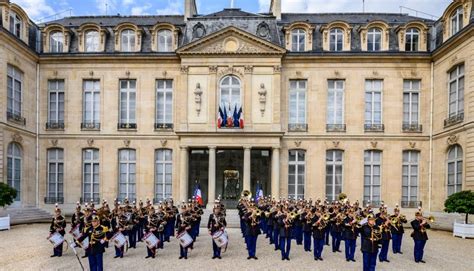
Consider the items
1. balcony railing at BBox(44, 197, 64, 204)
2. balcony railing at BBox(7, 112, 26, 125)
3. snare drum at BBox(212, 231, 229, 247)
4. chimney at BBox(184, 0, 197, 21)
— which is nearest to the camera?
snare drum at BBox(212, 231, 229, 247)

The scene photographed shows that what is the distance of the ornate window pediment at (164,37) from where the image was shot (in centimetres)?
2595

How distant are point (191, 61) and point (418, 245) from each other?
53.7ft

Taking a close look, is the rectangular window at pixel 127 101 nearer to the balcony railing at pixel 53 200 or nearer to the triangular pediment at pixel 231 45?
the triangular pediment at pixel 231 45

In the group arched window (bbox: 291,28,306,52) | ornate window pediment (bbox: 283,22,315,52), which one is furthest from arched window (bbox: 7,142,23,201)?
arched window (bbox: 291,28,306,52)

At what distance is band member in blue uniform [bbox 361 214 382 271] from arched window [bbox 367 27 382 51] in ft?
55.3

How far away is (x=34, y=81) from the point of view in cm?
2561

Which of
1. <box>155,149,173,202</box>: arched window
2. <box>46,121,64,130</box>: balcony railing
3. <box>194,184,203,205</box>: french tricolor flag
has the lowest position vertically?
<box>194,184,203,205</box>: french tricolor flag

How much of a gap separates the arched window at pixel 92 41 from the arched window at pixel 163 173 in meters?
7.52


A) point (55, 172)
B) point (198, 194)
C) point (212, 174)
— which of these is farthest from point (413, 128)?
point (55, 172)

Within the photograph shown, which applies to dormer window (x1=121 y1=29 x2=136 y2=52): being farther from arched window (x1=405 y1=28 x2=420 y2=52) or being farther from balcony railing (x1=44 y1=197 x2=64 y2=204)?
arched window (x1=405 y1=28 x2=420 y2=52)

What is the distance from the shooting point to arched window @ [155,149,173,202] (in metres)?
26.0

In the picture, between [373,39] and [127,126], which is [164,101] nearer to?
[127,126]

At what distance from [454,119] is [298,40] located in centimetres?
985

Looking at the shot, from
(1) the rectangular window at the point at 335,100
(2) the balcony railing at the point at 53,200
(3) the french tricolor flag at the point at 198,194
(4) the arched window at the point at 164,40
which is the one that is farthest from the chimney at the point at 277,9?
(2) the balcony railing at the point at 53,200
